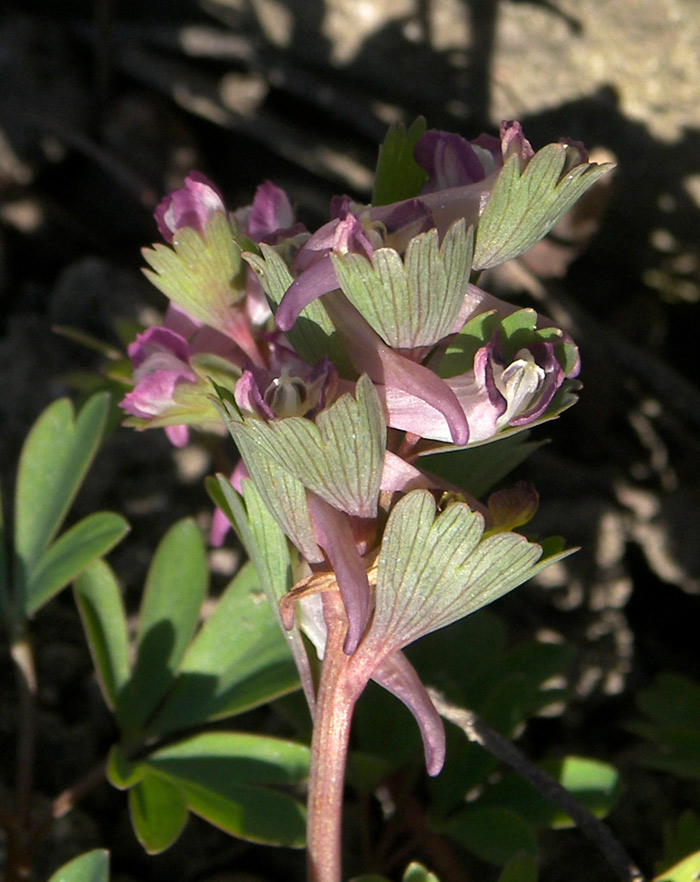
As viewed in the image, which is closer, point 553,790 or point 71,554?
point 553,790

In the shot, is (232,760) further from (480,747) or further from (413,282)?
(413,282)

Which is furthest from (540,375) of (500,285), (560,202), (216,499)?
(500,285)

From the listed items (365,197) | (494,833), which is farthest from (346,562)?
(365,197)

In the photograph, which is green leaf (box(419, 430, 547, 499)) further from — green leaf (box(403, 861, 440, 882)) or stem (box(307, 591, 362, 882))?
green leaf (box(403, 861, 440, 882))

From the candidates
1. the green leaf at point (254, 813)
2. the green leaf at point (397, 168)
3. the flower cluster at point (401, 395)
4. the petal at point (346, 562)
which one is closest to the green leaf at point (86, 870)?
the green leaf at point (254, 813)

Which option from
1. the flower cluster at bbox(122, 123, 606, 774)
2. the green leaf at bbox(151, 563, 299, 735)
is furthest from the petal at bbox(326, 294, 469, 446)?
the green leaf at bbox(151, 563, 299, 735)

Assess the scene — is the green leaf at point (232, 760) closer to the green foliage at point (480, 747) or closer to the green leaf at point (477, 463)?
the green foliage at point (480, 747)

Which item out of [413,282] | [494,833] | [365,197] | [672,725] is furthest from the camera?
[365,197]

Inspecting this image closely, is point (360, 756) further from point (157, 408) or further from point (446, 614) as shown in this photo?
point (157, 408)
